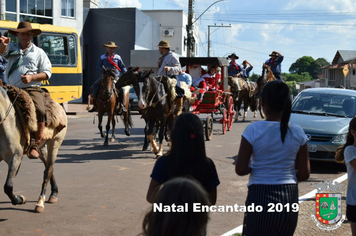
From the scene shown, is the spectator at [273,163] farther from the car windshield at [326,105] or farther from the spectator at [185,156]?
the car windshield at [326,105]

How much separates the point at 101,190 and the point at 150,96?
372 cm

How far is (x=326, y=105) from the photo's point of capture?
1175 cm

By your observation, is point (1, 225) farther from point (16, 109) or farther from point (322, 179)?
point (322, 179)

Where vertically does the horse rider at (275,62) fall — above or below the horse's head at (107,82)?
above

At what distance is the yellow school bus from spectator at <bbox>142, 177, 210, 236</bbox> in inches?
708

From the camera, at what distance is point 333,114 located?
37.3 ft

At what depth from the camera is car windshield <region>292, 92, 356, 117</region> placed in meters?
11.4

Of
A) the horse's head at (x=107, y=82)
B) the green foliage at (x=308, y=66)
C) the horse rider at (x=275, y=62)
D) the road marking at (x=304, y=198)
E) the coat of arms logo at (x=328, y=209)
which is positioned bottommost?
the road marking at (x=304, y=198)

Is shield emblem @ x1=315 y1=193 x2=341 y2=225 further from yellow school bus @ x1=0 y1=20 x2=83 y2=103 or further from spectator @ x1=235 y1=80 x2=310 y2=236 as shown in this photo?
yellow school bus @ x1=0 y1=20 x2=83 y2=103

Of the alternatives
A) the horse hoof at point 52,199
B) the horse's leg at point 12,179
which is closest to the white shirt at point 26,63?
the horse's leg at point 12,179

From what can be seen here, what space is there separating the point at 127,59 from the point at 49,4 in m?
8.41

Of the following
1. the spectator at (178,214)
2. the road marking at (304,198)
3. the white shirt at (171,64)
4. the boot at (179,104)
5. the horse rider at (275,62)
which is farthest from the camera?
the horse rider at (275,62)

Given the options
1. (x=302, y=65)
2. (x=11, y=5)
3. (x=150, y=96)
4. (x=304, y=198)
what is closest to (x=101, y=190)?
(x=304, y=198)

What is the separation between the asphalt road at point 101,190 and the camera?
625 cm
